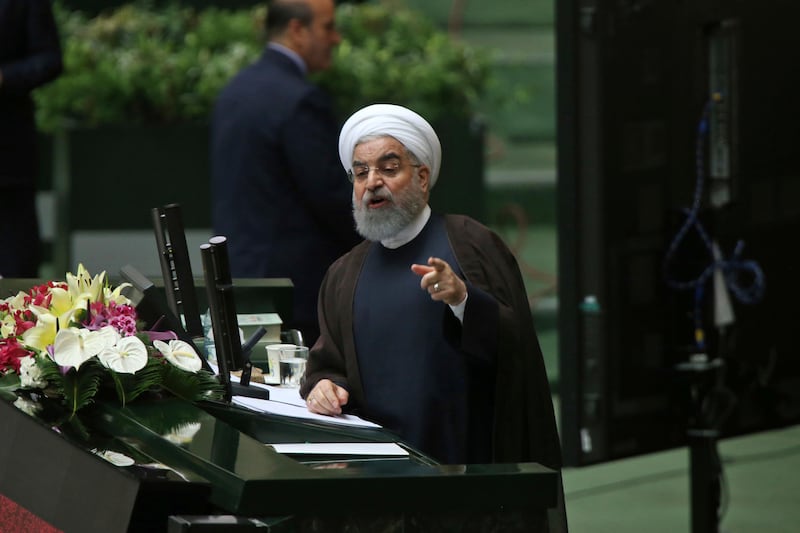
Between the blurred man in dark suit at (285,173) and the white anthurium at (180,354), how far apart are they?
86.4 inches

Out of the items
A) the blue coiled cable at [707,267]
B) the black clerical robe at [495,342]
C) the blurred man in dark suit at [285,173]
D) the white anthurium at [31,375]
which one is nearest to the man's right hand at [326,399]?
the black clerical robe at [495,342]

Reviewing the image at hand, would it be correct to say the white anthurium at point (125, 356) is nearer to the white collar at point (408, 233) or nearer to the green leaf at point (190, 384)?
the green leaf at point (190, 384)

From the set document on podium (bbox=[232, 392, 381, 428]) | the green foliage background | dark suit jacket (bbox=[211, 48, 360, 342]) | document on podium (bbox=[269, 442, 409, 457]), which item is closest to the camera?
document on podium (bbox=[269, 442, 409, 457])

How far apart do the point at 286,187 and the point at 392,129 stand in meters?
1.93

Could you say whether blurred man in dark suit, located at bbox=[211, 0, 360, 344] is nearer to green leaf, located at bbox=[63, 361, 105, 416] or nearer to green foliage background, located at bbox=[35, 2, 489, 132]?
green foliage background, located at bbox=[35, 2, 489, 132]

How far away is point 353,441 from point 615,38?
98.0 inches

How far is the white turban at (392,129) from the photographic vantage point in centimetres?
354

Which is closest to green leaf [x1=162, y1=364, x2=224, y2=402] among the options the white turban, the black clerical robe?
the black clerical robe

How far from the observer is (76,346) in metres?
2.94

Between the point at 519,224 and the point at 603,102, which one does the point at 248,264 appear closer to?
the point at 603,102

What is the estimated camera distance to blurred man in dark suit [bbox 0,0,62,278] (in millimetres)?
5512

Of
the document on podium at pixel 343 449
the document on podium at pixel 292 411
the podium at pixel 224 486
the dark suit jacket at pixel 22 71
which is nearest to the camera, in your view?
the podium at pixel 224 486

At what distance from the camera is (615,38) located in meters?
5.21

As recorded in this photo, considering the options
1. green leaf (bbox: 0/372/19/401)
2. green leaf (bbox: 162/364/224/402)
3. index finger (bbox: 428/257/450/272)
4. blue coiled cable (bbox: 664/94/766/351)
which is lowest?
blue coiled cable (bbox: 664/94/766/351)
